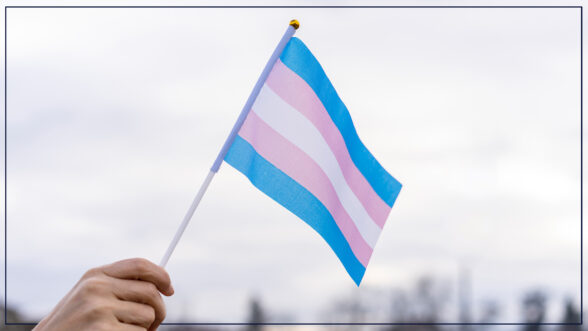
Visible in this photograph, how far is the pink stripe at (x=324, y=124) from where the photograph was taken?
114 inches

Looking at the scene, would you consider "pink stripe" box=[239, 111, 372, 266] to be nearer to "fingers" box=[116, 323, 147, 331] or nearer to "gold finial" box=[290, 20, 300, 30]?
"gold finial" box=[290, 20, 300, 30]

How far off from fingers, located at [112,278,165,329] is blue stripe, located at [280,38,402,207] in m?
1.19

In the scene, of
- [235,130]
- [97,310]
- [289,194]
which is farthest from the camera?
[289,194]

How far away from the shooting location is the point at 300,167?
2969 mm

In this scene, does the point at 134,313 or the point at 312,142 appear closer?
the point at 134,313

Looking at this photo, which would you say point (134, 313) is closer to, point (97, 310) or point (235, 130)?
point (97, 310)

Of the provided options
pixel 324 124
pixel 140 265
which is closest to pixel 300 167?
pixel 324 124

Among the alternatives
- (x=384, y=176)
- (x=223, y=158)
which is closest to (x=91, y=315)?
(x=223, y=158)

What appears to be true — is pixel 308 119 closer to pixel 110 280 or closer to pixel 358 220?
pixel 358 220

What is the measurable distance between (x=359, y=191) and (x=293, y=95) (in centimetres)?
48

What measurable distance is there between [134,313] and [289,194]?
1.11 meters

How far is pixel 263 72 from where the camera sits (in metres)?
2.78

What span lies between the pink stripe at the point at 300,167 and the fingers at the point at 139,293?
3.07 ft

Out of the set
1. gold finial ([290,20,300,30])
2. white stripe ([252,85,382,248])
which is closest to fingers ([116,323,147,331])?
white stripe ([252,85,382,248])
